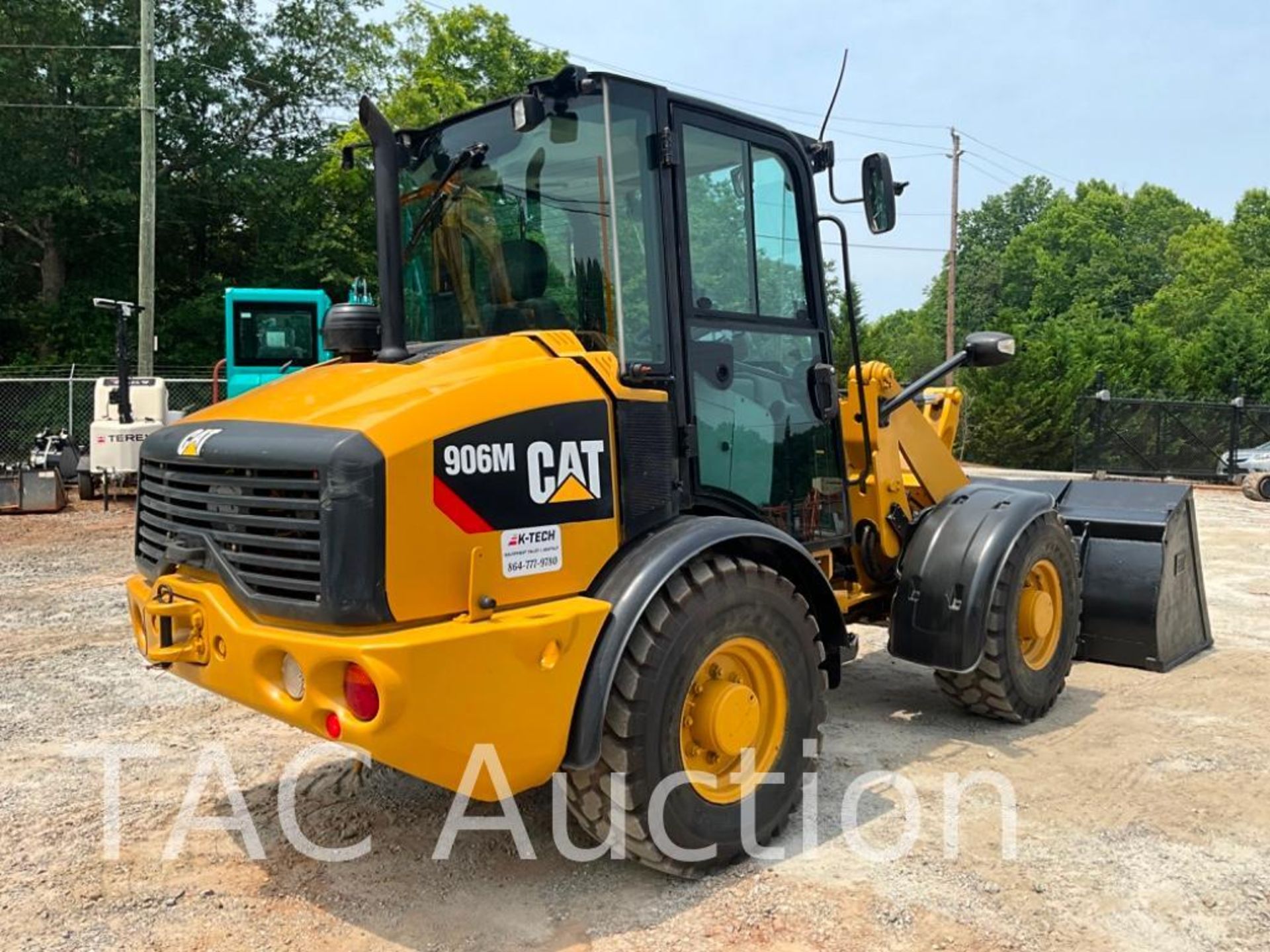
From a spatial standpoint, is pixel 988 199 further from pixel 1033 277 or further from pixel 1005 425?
pixel 1005 425

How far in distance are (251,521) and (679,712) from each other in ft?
4.68

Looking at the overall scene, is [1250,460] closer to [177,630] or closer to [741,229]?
[741,229]

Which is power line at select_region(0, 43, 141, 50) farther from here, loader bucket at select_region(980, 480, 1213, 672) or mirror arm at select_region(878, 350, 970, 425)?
loader bucket at select_region(980, 480, 1213, 672)

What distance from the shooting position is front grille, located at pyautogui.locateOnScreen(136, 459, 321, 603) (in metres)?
2.86

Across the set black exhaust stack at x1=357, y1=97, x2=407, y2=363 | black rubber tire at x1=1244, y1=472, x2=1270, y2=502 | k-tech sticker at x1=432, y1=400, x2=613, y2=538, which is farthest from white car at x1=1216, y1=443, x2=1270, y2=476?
black exhaust stack at x1=357, y1=97, x2=407, y2=363

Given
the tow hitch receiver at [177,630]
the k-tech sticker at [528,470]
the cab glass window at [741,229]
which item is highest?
the cab glass window at [741,229]

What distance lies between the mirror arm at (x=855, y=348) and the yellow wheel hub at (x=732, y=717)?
1.33 m

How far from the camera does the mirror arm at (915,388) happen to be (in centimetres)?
496

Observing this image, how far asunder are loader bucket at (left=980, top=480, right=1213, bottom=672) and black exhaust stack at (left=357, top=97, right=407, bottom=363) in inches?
159

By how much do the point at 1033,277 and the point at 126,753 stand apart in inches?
2745

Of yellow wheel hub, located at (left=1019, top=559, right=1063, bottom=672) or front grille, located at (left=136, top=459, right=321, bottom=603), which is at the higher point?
front grille, located at (left=136, top=459, right=321, bottom=603)

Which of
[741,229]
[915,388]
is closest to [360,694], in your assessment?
[741,229]

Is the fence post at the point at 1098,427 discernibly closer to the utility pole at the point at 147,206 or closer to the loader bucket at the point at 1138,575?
the loader bucket at the point at 1138,575

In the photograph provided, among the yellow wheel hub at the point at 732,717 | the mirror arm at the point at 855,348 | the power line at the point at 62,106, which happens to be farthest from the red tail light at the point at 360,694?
the power line at the point at 62,106
